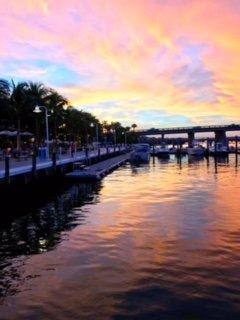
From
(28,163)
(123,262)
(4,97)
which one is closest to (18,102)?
(4,97)

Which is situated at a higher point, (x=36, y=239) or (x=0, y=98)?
(x=0, y=98)

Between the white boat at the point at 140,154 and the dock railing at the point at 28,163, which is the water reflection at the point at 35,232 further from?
the white boat at the point at 140,154

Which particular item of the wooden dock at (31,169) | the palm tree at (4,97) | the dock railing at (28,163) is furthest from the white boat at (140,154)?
the palm tree at (4,97)

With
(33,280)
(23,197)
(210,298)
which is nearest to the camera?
(210,298)

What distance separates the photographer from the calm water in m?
13.4

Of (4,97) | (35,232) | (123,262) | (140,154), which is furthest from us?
(140,154)

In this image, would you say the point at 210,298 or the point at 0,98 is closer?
the point at 210,298

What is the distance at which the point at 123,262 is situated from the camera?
17.7 meters

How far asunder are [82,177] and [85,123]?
6998cm

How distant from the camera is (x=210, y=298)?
13867 mm

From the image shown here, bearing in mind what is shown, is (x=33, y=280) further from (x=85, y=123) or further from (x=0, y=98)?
(x=85, y=123)

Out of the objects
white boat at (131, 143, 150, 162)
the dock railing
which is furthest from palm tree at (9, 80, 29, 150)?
white boat at (131, 143, 150, 162)

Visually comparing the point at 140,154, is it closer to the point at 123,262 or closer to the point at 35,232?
the point at 35,232

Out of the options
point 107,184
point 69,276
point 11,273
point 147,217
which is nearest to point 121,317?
point 69,276
